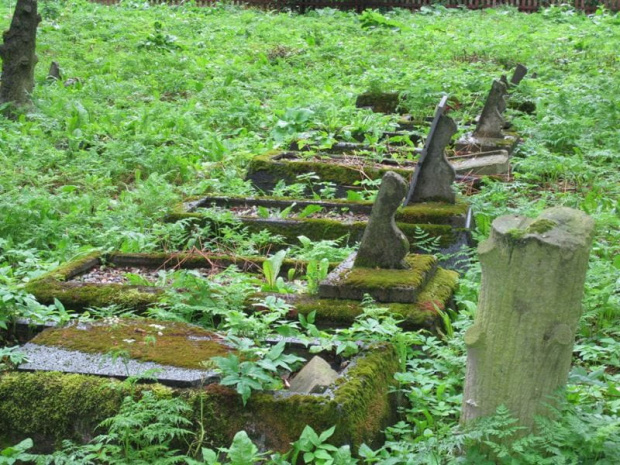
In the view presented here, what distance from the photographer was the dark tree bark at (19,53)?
12.1m

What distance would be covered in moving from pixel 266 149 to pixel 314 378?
6191mm

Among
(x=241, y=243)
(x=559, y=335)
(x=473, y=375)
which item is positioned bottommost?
(x=241, y=243)

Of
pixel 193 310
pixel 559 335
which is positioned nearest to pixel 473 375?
pixel 559 335

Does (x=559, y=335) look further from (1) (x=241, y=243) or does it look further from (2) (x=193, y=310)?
(1) (x=241, y=243)

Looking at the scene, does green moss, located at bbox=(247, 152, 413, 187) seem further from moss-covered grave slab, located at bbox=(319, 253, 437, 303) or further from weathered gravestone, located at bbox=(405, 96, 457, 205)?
moss-covered grave slab, located at bbox=(319, 253, 437, 303)

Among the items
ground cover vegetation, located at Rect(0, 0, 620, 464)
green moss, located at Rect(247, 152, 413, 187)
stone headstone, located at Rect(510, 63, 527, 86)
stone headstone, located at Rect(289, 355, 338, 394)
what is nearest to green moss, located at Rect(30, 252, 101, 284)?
ground cover vegetation, located at Rect(0, 0, 620, 464)

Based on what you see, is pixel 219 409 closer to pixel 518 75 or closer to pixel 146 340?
pixel 146 340

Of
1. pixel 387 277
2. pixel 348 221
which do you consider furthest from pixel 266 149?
pixel 387 277

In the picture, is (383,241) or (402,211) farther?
(402,211)

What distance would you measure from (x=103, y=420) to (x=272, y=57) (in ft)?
45.4

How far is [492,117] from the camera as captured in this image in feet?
32.6

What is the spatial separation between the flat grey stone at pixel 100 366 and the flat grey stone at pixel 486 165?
513 cm

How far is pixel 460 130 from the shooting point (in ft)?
34.1

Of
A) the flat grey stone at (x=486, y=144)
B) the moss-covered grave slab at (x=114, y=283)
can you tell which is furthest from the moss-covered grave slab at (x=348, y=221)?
the flat grey stone at (x=486, y=144)
